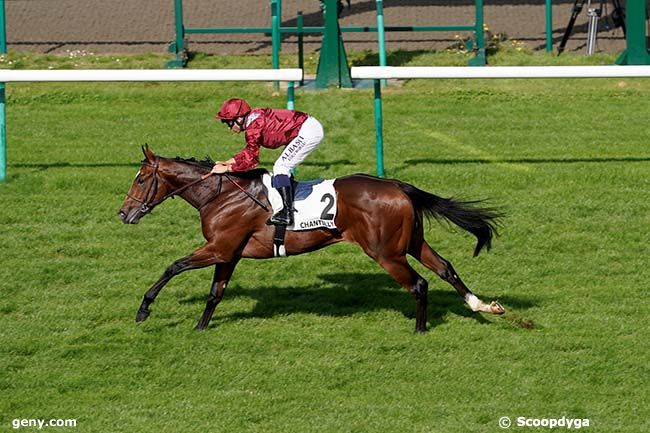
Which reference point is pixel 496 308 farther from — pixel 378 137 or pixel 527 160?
pixel 527 160

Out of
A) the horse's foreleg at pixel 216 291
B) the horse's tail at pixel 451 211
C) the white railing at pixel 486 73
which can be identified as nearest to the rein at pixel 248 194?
the horse's foreleg at pixel 216 291

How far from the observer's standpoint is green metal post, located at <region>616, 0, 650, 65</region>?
15953 mm

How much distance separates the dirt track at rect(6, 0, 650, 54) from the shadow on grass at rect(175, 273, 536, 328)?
859 centimetres

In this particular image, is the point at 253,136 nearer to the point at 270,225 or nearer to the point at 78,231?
the point at 270,225

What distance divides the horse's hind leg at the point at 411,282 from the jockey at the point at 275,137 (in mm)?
738

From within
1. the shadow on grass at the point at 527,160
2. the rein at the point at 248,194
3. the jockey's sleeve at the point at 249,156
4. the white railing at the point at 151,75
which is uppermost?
the white railing at the point at 151,75

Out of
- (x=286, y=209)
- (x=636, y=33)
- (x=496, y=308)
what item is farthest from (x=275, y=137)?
(x=636, y=33)

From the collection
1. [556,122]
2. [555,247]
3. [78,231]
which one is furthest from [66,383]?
[556,122]

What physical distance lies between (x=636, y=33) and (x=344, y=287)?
7282 millimetres

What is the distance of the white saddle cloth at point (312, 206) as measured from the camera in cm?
905

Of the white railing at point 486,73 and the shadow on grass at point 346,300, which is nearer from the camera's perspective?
the shadow on grass at point 346,300

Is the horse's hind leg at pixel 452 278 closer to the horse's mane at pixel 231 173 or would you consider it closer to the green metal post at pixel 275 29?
the horse's mane at pixel 231 173

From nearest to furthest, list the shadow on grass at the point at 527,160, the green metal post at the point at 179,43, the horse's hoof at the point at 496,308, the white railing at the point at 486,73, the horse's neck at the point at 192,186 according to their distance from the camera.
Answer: the horse's hoof at the point at 496,308, the horse's neck at the point at 192,186, the white railing at the point at 486,73, the shadow on grass at the point at 527,160, the green metal post at the point at 179,43

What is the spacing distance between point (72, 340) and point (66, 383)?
82cm
